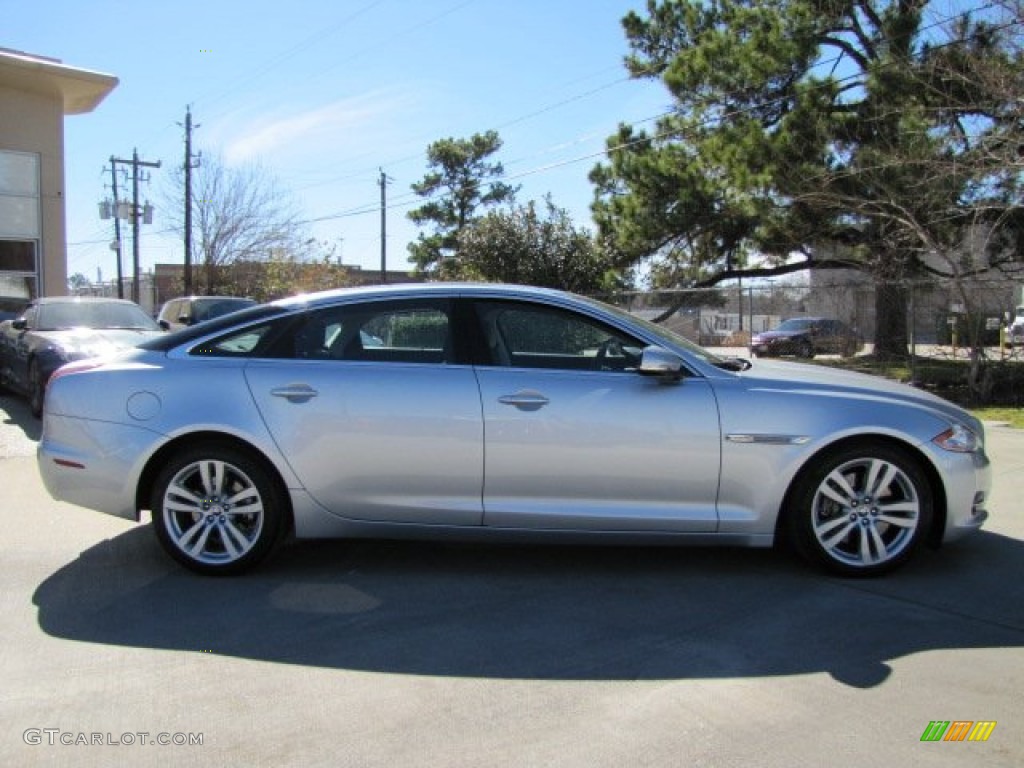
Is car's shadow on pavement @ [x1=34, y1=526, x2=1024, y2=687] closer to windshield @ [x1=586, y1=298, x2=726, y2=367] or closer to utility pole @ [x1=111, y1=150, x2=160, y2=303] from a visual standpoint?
windshield @ [x1=586, y1=298, x2=726, y2=367]

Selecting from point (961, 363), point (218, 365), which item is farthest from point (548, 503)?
point (961, 363)

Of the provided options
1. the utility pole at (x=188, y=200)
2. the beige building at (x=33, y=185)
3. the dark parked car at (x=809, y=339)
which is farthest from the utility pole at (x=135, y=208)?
the dark parked car at (x=809, y=339)

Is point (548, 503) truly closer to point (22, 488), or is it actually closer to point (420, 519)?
point (420, 519)

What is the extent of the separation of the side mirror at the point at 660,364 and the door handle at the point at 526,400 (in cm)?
55

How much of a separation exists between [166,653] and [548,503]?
1.97m

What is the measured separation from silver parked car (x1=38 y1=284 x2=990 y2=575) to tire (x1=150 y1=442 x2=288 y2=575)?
0.01 metres

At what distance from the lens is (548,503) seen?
4.64 metres

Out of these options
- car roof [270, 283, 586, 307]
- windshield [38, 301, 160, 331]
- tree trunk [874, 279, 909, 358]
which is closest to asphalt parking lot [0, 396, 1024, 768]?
car roof [270, 283, 586, 307]

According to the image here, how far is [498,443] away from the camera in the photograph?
4613 mm

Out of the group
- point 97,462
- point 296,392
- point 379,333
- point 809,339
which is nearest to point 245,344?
point 296,392

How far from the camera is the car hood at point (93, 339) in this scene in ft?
32.8

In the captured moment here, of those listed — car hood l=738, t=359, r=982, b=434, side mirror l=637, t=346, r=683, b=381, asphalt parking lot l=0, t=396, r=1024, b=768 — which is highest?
side mirror l=637, t=346, r=683, b=381

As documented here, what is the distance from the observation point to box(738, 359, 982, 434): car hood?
4742 mm

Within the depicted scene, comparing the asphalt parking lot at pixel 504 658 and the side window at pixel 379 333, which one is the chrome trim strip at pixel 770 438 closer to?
the asphalt parking lot at pixel 504 658
